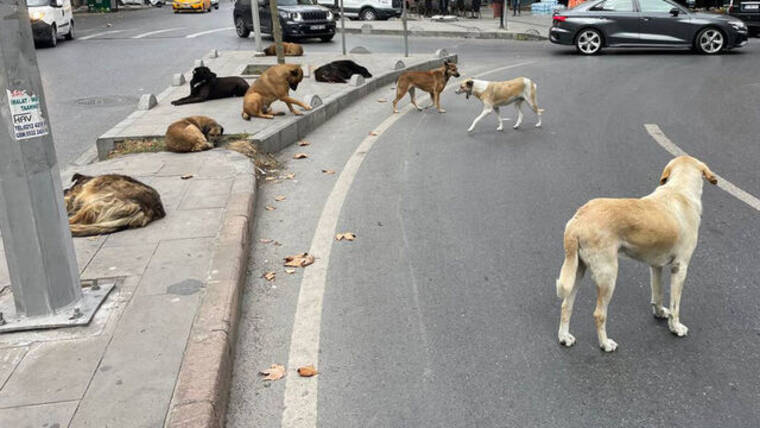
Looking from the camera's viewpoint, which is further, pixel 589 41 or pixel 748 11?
pixel 748 11

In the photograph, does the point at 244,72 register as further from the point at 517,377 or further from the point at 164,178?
the point at 517,377

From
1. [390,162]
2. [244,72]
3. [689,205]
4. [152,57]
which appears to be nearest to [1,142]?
[689,205]

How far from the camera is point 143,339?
3799 mm

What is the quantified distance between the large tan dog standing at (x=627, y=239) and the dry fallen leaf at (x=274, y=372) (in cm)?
157

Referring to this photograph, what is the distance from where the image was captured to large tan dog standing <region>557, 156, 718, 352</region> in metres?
3.68

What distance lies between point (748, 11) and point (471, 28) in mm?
9526

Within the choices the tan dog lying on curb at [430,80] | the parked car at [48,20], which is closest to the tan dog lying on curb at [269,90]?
the tan dog lying on curb at [430,80]

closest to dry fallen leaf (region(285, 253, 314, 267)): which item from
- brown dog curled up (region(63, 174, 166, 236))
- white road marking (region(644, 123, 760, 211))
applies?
brown dog curled up (region(63, 174, 166, 236))

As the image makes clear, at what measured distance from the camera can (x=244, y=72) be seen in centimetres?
1488

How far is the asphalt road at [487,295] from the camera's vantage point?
3.52m

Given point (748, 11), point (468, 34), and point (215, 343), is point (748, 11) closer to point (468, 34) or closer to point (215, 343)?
point (468, 34)

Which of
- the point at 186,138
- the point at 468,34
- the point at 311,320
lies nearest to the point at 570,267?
the point at 311,320

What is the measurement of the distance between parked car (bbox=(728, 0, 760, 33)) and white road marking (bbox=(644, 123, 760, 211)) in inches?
617

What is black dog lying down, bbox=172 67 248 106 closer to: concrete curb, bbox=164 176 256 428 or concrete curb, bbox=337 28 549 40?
concrete curb, bbox=164 176 256 428
